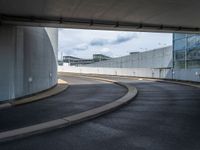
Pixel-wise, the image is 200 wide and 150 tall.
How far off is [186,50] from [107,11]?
24258mm

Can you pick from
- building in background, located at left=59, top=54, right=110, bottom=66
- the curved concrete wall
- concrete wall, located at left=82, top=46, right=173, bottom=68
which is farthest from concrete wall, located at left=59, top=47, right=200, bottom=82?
building in background, located at left=59, top=54, right=110, bottom=66

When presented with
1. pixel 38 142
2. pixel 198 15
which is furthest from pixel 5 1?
pixel 198 15

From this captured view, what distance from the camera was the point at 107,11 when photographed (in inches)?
523

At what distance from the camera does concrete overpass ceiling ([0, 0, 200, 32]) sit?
1161cm

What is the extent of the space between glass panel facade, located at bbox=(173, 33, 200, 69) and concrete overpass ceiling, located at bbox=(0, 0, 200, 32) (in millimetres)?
17398

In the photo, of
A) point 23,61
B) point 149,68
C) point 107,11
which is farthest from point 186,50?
point 23,61

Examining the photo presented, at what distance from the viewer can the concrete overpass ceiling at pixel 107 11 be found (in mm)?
11615

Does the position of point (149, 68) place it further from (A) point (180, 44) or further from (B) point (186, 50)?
(B) point (186, 50)

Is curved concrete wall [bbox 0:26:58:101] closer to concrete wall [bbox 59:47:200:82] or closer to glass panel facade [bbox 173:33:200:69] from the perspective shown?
concrete wall [bbox 59:47:200:82]

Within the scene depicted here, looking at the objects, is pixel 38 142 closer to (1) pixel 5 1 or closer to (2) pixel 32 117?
(2) pixel 32 117

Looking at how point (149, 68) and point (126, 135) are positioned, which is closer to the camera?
point (126, 135)

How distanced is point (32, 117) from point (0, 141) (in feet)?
9.41

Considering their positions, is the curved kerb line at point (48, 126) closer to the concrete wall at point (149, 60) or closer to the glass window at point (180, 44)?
the glass window at point (180, 44)

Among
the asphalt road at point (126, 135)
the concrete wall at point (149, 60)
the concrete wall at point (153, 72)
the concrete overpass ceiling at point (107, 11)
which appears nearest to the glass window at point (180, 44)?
the concrete wall at point (149, 60)
